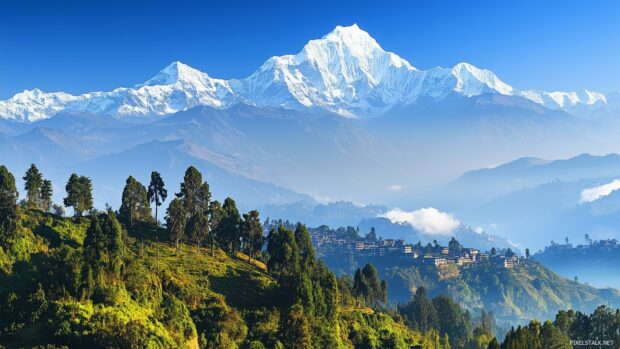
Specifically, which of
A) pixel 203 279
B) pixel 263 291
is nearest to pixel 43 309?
pixel 203 279

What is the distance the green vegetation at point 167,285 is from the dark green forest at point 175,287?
0.22m

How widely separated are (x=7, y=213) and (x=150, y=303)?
31399 mm

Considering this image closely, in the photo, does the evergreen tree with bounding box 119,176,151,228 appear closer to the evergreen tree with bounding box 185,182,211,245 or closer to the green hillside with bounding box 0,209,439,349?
the green hillside with bounding box 0,209,439,349

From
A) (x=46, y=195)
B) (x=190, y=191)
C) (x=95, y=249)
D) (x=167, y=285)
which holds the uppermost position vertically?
(x=190, y=191)

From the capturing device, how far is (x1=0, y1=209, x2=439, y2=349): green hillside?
7012 cm

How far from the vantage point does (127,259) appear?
90312mm

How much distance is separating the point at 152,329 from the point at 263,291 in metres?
37.8

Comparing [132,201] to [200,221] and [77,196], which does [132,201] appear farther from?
[200,221]

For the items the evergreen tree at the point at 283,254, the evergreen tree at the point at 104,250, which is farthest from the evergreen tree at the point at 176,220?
the evergreen tree at the point at 104,250

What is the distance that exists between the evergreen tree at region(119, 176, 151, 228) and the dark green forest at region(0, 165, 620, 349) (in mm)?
378

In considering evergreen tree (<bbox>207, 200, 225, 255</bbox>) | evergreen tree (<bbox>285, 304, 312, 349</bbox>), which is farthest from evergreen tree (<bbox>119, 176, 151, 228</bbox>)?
evergreen tree (<bbox>285, 304, 312, 349</bbox>)

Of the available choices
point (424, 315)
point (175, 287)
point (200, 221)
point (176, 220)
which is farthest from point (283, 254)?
point (424, 315)

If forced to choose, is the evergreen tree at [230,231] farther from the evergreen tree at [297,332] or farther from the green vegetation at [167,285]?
the evergreen tree at [297,332]

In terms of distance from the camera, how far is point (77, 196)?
428ft
